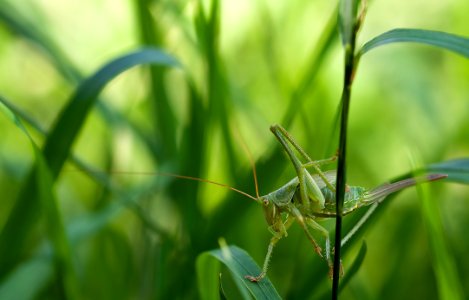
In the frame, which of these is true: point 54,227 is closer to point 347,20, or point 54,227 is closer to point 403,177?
point 403,177

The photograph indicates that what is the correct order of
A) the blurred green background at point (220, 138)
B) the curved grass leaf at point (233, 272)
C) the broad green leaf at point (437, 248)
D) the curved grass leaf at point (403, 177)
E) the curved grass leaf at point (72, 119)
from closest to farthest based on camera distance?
1. the curved grass leaf at point (233, 272)
2. the broad green leaf at point (437, 248)
3. the curved grass leaf at point (403, 177)
4. the curved grass leaf at point (72, 119)
5. the blurred green background at point (220, 138)

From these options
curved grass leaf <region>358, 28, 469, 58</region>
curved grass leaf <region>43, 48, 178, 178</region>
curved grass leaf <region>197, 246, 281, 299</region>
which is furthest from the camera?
curved grass leaf <region>43, 48, 178, 178</region>

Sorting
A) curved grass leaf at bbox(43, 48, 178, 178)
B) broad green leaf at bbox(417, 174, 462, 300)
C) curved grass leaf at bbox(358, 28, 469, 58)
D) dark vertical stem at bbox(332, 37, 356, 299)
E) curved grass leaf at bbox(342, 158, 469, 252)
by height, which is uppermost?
curved grass leaf at bbox(43, 48, 178, 178)

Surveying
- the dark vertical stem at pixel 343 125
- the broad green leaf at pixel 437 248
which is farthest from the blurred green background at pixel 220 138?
the dark vertical stem at pixel 343 125

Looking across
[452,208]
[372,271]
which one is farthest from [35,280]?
[452,208]

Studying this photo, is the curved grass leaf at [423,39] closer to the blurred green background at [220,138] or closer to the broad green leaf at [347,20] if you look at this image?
the broad green leaf at [347,20]

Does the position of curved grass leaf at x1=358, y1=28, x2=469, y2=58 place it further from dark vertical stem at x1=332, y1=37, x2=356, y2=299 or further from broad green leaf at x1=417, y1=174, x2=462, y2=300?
broad green leaf at x1=417, y1=174, x2=462, y2=300

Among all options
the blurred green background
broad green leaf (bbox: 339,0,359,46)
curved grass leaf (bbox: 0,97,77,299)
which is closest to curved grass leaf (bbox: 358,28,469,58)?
broad green leaf (bbox: 339,0,359,46)

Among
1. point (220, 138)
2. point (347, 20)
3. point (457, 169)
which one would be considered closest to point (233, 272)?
point (347, 20)

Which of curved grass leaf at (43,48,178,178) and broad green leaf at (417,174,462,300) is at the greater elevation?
curved grass leaf at (43,48,178,178)
